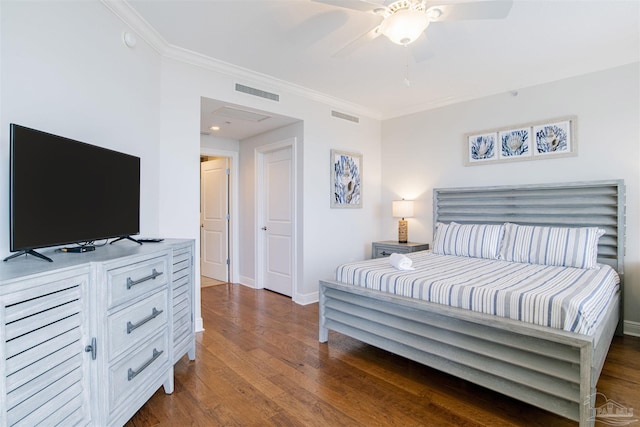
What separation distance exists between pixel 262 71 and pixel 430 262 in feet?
8.94

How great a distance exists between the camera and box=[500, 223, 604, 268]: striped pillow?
3008mm

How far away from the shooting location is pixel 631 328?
3.26 metres

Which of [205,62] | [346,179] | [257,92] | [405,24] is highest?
[205,62]

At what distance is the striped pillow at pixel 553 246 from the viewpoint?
301cm

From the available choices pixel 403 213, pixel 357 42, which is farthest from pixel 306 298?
pixel 357 42

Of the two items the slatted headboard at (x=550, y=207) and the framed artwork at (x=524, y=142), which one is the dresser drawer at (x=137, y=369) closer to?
the slatted headboard at (x=550, y=207)

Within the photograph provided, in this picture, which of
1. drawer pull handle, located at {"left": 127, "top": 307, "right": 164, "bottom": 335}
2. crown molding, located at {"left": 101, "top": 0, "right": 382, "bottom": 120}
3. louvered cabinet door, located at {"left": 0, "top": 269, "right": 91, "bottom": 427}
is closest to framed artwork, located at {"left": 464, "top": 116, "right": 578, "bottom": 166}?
crown molding, located at {"left": 101, "top": 0, "right": 382, "bottom": 120}

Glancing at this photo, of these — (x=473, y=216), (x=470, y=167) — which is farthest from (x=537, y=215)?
(x=470, y=167)

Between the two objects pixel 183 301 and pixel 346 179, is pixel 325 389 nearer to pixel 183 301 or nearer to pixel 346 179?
pixel 183 301

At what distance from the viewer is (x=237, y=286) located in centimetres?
532

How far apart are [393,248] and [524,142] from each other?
2054 mm

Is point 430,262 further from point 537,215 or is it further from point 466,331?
point 537,215

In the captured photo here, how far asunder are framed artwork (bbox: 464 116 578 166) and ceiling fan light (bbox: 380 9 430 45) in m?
2.59

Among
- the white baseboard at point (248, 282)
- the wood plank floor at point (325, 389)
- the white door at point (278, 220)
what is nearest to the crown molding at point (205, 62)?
the white door at point (278, 220)
